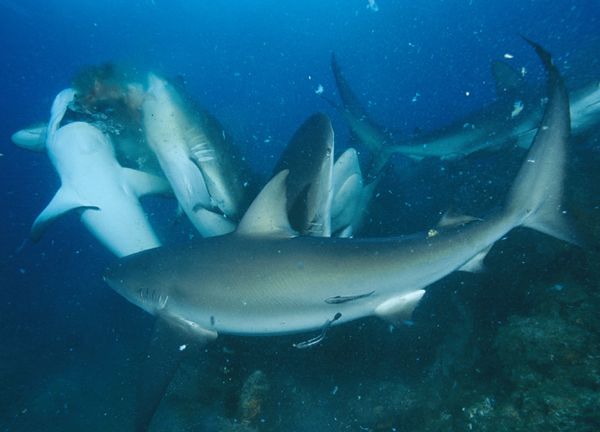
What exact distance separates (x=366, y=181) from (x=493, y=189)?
2.41 meters

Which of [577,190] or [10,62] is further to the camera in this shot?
[10,62]

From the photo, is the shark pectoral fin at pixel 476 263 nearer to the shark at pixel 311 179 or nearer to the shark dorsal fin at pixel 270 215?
the shark at pixel 311 179

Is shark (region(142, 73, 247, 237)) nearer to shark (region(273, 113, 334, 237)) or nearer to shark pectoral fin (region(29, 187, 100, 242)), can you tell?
shark (region(273, 113, 334, 237))

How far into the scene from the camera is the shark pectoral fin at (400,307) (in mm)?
3350

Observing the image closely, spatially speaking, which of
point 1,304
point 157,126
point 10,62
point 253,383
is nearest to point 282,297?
point 253,383

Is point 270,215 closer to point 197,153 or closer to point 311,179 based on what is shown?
point 311,179

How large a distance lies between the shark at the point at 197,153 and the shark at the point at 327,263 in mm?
1276

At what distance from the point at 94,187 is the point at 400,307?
5.59 metres

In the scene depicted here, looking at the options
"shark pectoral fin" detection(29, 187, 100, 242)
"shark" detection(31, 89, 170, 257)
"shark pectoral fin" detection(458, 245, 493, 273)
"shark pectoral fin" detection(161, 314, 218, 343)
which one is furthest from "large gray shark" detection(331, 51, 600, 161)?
"shark pectoral fin" detection(29, 187, 100, 242)

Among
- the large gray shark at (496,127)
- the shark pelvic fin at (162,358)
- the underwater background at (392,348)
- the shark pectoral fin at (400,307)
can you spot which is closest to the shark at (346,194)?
the underwater background at (392,348)

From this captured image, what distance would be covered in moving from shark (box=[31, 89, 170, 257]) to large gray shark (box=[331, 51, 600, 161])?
17.6ft

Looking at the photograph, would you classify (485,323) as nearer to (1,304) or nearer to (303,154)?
(303,154)

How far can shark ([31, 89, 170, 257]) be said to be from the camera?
6.08 metres

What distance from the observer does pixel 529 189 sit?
3420 mm
